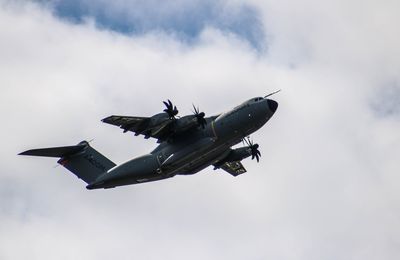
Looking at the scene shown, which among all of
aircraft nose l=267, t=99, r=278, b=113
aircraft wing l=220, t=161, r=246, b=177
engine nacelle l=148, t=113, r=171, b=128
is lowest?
engine nacelle l=148, t=113, r=171, b=128

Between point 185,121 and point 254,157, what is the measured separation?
7.02 metres

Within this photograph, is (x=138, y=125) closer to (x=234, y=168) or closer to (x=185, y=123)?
(x=185, y=123)

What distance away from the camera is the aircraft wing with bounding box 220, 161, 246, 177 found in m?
43.9

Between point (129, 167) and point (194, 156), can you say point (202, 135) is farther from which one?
point (129, 167)

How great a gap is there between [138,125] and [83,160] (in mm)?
5960

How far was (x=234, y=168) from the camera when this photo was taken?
146ft

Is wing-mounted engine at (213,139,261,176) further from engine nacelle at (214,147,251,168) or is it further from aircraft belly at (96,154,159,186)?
aircraft belly at (96,154,159,186)

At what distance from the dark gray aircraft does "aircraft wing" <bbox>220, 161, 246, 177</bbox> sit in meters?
4.13

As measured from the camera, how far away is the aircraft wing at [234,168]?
43875 mm

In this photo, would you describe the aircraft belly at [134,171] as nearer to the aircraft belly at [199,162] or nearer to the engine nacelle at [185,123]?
the aircraft belly at [199,162]

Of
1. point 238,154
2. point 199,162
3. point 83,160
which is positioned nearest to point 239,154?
point 238,154

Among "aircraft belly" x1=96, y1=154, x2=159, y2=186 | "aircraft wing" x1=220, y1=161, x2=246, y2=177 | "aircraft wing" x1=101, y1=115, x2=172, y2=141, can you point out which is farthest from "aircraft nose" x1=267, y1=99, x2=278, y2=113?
"aircraft wing" x1=220, y1=161, x2=246, y2=177

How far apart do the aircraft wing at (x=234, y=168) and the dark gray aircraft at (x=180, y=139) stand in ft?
13.6

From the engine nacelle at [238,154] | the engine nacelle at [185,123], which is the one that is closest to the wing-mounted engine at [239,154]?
the engine nacelle at [238,154]
